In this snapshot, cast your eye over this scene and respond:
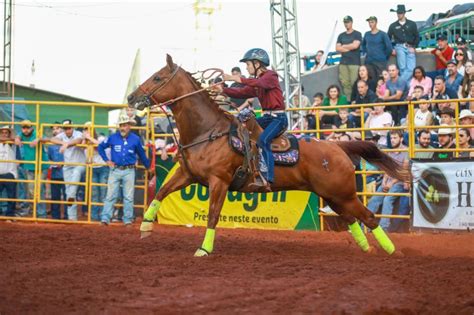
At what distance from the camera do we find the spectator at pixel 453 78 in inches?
620

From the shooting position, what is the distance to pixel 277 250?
10.9m

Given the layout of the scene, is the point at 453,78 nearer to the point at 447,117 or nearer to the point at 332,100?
the point at 332,100

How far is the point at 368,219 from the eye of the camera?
1044cm

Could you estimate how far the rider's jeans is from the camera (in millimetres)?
10266

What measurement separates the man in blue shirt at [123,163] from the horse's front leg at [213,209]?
5070 millimetres

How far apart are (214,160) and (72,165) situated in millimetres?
6294

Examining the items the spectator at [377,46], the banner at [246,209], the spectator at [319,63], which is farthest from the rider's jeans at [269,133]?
the spectator at [319,63]

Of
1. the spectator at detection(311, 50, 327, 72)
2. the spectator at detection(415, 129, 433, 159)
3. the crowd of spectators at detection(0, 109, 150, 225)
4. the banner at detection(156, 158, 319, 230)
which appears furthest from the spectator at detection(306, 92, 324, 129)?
the spectator at detection(311, 50, 327, 72)

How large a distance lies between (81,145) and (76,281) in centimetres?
835

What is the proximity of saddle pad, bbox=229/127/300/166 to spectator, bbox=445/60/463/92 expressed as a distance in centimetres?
636

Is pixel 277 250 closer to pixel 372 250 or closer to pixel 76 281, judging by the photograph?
pixel 372 250

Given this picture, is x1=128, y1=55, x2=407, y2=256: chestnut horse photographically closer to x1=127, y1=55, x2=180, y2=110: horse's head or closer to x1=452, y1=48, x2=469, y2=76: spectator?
x1=127, y1=55, x2=180, y2=110: horse's head

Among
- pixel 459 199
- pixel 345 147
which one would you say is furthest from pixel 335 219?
pixel 345 147

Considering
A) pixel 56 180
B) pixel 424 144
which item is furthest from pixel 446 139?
pixel 56 180
